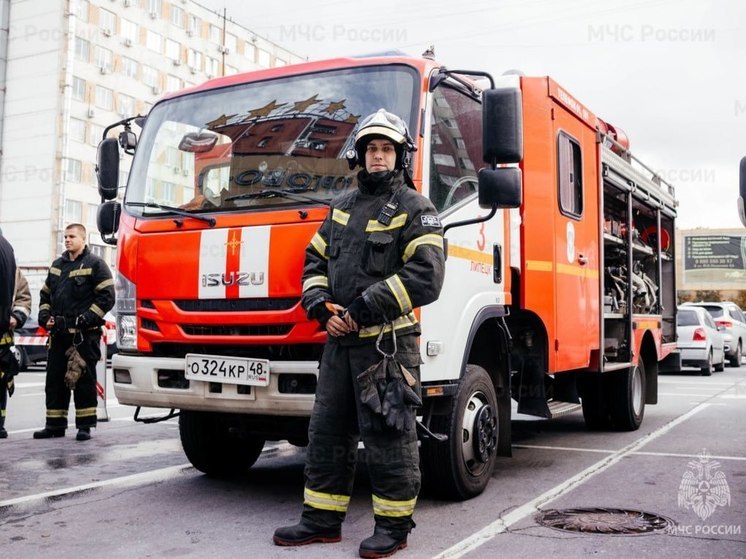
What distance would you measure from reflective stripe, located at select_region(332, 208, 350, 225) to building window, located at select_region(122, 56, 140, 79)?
48555mm

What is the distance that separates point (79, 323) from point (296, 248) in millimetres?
3835

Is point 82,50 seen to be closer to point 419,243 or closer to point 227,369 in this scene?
point 227,369

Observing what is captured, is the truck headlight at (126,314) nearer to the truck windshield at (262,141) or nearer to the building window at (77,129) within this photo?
the truck windshield at (262,141)

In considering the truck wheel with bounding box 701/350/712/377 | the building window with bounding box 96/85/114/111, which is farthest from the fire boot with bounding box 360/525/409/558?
the building window with bounding box 96/85/114/111

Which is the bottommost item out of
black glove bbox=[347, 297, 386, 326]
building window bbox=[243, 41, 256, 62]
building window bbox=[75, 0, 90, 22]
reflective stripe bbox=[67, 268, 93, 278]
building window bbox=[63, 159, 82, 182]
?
black glove bbox=[347, 297, 386, 326]

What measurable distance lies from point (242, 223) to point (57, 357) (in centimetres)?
380

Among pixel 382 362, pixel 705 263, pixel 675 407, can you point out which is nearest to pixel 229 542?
pixel 382 362

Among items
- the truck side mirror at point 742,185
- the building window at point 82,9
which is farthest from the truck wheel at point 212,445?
the building window at point 82,9

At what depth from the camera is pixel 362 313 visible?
14.3 feet

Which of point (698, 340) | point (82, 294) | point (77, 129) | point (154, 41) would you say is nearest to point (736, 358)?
point (698, 340)

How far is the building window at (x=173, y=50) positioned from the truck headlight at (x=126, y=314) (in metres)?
50.6

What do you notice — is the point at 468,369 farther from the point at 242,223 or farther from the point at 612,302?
the point at 612,302

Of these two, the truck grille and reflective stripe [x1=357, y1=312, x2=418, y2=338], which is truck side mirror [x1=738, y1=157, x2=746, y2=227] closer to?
reflective stripe [x1=357, y1=312, x2=418, y2=338]

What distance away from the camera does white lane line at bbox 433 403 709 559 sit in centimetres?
445
